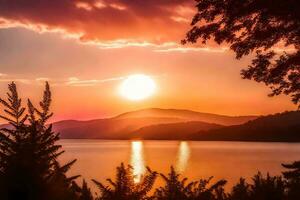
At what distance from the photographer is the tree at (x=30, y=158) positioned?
3408 mm

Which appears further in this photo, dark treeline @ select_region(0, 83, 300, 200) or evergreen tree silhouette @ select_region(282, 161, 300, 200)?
evergreen tree silhouette @ select_region(282, 161, 300, 200)

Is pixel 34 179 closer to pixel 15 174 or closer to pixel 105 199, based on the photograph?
pixel 15 174

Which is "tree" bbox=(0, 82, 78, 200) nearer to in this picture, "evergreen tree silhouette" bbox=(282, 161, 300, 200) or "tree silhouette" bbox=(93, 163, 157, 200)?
"tree silhouette" bbox=(93, 163, 157, 200)

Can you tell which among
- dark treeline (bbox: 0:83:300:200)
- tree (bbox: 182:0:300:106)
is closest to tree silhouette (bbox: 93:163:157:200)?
dark treeline (bbox: 0:83:300:200)

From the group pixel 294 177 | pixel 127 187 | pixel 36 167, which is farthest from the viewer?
pixel 294 177

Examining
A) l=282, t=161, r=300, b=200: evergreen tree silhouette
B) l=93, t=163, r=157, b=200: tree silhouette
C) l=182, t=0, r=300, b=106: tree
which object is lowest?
l=282, t=161, r=300, b=200: evergreen tree silhouette

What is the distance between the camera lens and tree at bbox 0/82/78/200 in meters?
3.41

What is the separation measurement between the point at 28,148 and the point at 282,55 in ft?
34.2

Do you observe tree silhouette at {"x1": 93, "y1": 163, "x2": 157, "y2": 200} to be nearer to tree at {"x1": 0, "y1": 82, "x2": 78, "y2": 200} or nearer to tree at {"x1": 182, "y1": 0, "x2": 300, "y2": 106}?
tree at {"x1": 0, "y1": 82, "x2": 78, "y2": 200}

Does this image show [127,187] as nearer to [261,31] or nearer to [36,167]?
[36,167]

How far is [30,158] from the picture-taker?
355 centimetres

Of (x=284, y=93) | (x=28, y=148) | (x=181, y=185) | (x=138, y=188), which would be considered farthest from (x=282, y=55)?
(x=28, y=148)

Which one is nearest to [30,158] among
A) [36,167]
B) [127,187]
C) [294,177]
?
[36,167]

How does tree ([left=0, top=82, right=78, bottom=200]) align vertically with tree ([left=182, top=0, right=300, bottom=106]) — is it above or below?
below
